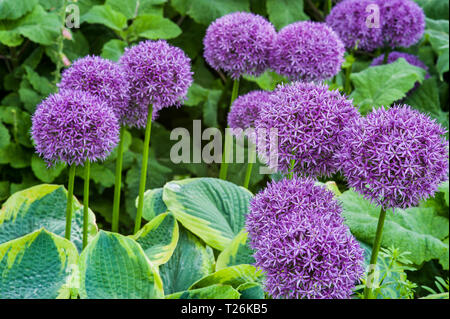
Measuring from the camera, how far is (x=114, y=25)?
1.98 meters

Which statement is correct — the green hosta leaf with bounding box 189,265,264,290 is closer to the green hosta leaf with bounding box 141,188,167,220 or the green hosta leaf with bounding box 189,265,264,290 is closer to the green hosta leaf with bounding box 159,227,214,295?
the green hosta leaf with bounding box 159,227,214,295

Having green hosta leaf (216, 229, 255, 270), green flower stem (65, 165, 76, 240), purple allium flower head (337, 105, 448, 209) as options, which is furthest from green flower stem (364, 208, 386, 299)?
green flower stem (65, 165, 76, 240)

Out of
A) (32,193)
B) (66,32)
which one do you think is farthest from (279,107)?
(66,32)

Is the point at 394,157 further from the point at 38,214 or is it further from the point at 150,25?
the point at 150,25

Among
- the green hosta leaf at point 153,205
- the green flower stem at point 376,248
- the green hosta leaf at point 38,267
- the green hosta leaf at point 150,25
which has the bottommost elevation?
the green hosta leaf at point 153,205

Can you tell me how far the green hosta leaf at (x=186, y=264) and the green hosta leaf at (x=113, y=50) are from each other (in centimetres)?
84

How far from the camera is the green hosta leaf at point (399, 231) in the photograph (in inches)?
55.7

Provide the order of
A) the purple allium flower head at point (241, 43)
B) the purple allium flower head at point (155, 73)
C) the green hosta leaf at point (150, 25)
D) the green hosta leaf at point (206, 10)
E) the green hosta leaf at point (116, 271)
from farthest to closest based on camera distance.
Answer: the green hosta leaf at point (206, 10) → the green hosta leaf at point (150, 25) → the purple allium flower head at point (241, 43) → the purple allium flower head at point (155, 73) → the green hosta leaf at point (116, 271)

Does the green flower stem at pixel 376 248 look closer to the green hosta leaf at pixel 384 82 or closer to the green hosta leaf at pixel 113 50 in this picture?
the green hosta leaf at pixel 384 82

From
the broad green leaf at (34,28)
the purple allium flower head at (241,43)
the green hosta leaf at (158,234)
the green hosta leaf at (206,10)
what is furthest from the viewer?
the green hosta leaf at (206,10)

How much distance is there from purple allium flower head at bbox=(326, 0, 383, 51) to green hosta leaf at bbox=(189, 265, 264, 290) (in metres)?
1.11

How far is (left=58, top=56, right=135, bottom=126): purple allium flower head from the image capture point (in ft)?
3.70

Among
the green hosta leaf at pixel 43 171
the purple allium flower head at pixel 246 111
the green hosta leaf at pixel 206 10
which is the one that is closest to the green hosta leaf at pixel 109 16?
the green hosta leaf at pixel 206 10

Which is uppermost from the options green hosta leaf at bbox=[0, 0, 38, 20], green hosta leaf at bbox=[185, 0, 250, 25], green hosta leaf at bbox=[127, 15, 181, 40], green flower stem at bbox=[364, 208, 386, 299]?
green hosta leaf at bbox=[0, 0, 38, 20]
